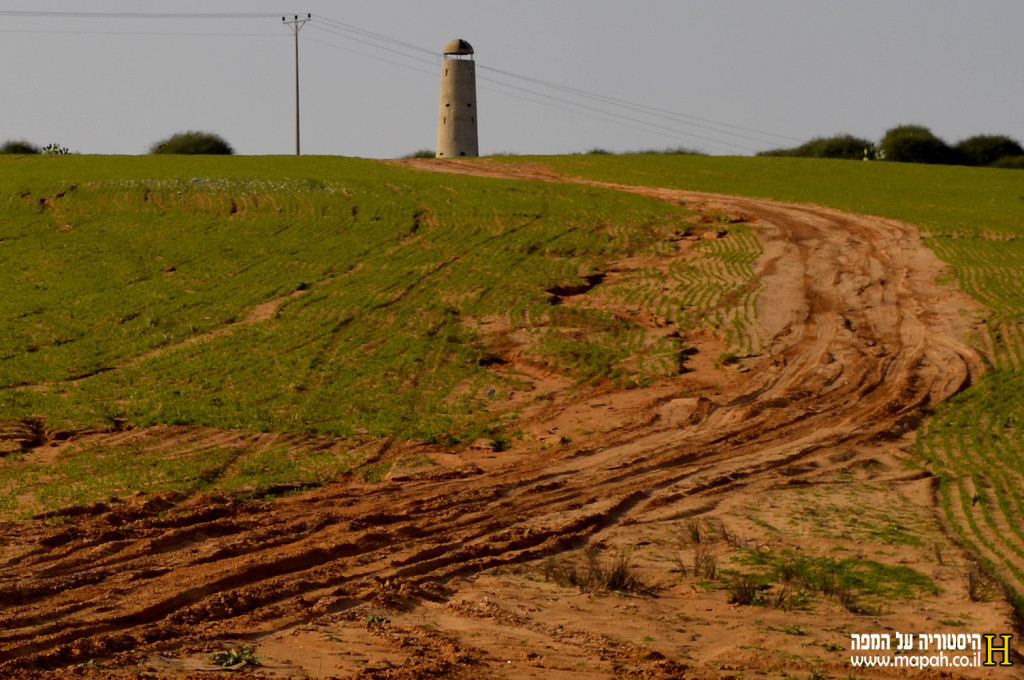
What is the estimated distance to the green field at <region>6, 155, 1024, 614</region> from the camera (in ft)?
55.5

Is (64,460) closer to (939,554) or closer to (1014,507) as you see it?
(939,554)

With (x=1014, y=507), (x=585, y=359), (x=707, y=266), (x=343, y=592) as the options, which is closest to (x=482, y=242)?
(x=707, y=266)

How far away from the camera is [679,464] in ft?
54.4

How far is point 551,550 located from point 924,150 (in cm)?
6682

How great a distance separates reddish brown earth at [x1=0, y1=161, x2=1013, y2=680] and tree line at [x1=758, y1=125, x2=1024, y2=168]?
5515 centimetres

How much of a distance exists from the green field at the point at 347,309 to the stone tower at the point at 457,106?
25.4 meters

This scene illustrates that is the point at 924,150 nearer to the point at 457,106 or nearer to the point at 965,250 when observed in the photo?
the point at 457,106

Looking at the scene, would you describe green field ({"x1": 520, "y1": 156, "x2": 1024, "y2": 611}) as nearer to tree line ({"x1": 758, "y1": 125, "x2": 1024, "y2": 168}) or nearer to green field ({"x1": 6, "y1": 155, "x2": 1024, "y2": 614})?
green field ({"x1": 6, "y1": 155, "x2": 1024, "y2": 614})

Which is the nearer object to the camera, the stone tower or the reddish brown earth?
the reddish brown earth

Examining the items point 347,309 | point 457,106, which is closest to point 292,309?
point 347,309

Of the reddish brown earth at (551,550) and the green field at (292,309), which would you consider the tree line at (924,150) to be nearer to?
the green field at (292,309)

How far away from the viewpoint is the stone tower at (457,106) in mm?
72375

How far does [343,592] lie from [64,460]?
7031mm

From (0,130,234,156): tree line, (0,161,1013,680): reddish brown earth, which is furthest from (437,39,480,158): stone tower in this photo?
(0,161,1013,680): reddish brown earth
